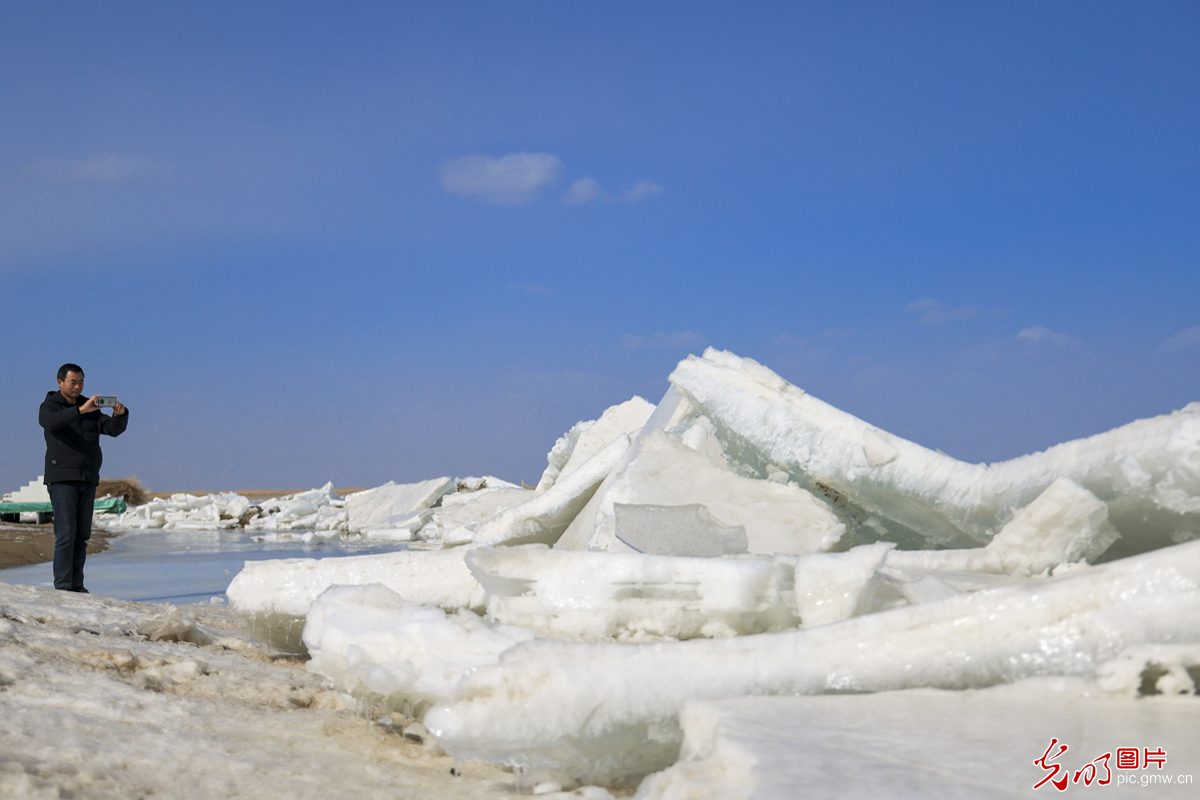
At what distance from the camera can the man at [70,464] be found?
15.4ft

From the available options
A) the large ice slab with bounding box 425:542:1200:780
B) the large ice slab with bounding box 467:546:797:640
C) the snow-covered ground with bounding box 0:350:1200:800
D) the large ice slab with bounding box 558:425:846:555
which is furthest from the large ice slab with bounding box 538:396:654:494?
the large ice slab with bounding box 425:542:1200:780

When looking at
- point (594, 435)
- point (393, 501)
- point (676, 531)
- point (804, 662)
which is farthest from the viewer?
point (393, 501)

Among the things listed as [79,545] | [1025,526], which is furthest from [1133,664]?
[79,545]

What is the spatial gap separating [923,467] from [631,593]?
117 cm

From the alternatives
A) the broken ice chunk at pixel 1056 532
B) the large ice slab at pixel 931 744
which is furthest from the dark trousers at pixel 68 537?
the broken ice chunk at pixel 1056 532

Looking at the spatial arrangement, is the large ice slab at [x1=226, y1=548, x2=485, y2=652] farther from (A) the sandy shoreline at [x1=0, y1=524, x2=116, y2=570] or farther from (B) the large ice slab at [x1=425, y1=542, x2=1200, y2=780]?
(A) the sandy shoreline at [x1=0, y1=524, x2=116, y2=570]

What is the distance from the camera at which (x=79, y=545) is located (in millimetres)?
4746

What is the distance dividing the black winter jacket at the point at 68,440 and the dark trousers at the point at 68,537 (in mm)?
76

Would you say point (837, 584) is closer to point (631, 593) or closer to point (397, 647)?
point (631, 593)

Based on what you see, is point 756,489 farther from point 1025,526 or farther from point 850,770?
point 850,770

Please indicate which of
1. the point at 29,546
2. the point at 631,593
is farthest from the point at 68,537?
the point at 29,546

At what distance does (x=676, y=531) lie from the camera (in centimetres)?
223

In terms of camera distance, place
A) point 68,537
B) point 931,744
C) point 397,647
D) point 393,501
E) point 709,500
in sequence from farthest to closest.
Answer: point 393,501 → point 68,537 → point 709,500 → point 397,647 → point 931,744

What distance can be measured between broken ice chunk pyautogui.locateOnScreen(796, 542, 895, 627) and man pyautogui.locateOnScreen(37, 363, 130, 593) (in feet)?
15.0
